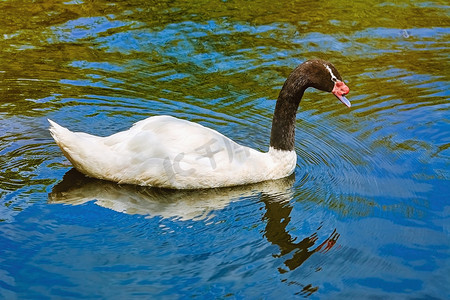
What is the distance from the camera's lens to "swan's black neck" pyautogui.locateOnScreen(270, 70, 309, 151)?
8016 mm

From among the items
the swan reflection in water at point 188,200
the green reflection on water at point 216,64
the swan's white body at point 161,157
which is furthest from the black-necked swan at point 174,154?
the green reflection on water at point 216,64

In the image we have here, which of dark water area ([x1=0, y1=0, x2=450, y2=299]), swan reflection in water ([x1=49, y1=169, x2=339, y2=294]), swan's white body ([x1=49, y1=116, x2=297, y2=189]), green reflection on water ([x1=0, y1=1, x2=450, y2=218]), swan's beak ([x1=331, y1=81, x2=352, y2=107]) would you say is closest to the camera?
dark water area ([x1=0, y1=0, x2=450, y2=299])

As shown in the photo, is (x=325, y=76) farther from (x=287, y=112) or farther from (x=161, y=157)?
(x=161, y=157)

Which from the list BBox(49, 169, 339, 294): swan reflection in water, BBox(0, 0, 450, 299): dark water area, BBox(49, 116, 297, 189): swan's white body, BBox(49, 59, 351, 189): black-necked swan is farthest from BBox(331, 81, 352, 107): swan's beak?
BBox(49, 116, 297, 189): swan's white body

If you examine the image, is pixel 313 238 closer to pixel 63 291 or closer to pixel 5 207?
pixel 63 291

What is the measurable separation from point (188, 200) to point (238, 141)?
60.6 inches

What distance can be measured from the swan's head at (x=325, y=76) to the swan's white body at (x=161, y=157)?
1222mm

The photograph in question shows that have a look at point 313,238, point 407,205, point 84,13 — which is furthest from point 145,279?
point 84,13

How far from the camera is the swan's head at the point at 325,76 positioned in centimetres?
793

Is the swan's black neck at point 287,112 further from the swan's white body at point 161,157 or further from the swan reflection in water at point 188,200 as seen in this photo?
the swan's white body at point 161,157

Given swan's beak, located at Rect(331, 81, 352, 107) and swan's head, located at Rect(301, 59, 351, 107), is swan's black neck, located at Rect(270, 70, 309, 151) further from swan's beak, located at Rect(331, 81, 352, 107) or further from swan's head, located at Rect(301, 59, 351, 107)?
swan's beak, located at Rect(331, 81, 352, 107)

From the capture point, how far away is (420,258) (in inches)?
253

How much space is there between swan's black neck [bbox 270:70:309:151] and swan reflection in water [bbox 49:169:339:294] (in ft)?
1.38

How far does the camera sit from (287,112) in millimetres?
8125
